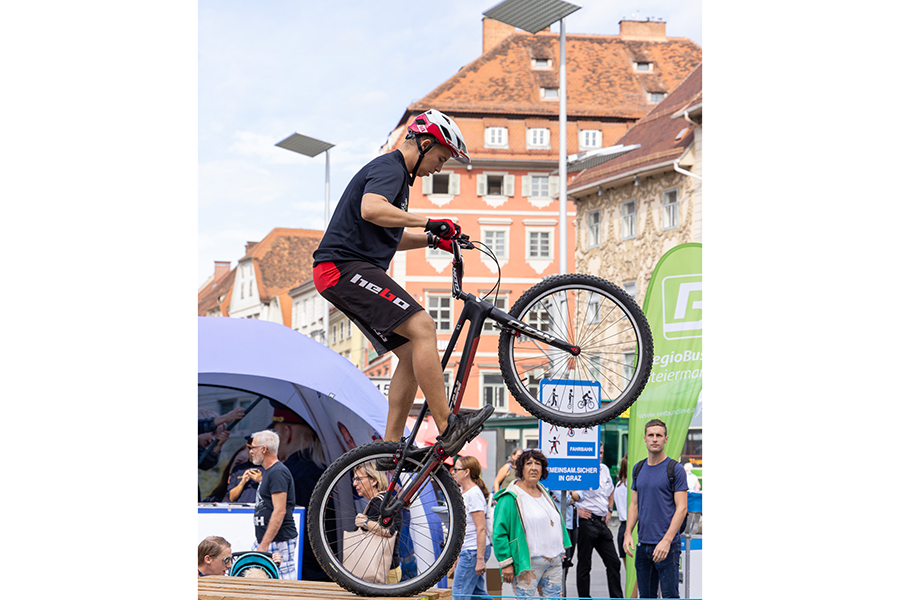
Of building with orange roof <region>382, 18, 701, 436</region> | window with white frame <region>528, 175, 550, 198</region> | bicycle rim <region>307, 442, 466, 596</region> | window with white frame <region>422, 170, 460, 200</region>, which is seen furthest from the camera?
window with white frame <region>528, 175, 550, 198</region>

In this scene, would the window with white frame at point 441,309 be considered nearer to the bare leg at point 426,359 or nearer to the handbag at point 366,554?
the handbag at point 366,554

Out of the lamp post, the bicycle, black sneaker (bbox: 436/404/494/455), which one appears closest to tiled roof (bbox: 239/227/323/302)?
the lamp post

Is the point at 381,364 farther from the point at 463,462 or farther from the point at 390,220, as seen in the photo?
the point at 390,220

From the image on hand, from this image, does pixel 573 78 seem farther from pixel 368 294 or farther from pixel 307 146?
pixel 368 294

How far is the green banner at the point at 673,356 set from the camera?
25.5 feet

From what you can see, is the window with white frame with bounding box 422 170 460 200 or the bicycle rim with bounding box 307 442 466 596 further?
the window with white frame with bounding box 422 170 460 200

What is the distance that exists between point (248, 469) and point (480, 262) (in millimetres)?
28282

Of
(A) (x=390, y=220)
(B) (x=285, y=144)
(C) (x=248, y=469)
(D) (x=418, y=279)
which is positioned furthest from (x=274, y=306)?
(A) (x=390, y=220)

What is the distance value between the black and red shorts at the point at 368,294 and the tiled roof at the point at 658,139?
947 inches

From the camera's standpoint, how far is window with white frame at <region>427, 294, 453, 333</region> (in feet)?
116

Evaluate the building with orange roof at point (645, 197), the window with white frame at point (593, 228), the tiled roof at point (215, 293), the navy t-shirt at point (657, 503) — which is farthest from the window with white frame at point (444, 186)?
the tiled roof at point (215, 293)

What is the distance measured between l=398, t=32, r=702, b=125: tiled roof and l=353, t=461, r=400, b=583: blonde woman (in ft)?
105

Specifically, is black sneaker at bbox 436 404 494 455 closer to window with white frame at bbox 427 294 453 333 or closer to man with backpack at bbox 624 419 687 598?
man with backpack at bbox 624 419 687 598

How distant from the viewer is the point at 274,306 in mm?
61250
